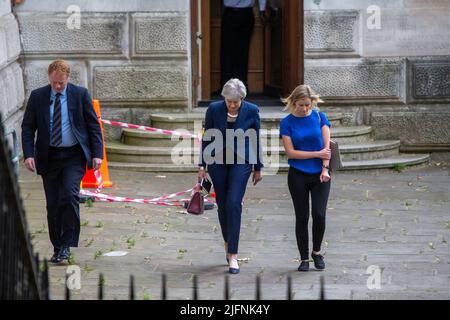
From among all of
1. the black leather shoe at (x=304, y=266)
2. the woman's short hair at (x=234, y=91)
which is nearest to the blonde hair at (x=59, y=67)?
the woman's short hair at (x=234, y=91)

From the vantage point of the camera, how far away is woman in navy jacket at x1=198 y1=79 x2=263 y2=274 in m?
9.29

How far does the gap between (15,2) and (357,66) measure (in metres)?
4.74

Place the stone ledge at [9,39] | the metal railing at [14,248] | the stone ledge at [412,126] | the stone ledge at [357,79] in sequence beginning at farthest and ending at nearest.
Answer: the stone ledge at [412,126] → the stone ledge at [357,79] → the stone ledge at [9,39] → the metal railing at [14,248]

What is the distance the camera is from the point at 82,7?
15055mm

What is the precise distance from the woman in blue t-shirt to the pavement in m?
0.44

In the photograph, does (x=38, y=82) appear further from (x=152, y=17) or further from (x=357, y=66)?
(x=357, y=66)

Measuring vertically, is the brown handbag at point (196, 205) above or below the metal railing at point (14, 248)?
below

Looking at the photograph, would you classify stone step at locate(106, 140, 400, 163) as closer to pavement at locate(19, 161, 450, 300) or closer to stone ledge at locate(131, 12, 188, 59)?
pavement at locate(19, 161, 450, 300)

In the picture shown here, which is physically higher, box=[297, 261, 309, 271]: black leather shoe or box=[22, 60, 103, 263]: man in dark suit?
box=[22, 60, 103, 263]: man in dark suit

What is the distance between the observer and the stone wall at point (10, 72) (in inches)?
557

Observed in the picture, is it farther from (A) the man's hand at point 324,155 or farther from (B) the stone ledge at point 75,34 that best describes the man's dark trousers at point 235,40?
(A) the man's hand at point 324,155

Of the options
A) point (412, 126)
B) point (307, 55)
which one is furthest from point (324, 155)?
point (412, 126)

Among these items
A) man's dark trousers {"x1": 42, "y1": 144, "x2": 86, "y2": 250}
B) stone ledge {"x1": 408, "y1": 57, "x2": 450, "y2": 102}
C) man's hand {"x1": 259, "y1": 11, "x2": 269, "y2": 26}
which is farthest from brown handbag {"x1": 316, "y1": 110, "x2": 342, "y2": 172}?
man's hand {"x1": 259, "y1": 11, "x2": 269, "y2": 26}

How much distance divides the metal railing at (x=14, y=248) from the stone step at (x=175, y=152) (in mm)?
9295
